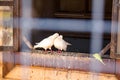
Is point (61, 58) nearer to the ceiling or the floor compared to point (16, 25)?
nearer to the floor

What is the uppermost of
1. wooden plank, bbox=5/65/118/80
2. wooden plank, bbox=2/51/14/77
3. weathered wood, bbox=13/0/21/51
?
weathered wood, bbox=13/0/21/51

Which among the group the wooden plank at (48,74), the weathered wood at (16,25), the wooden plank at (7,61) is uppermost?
the weathered wood at (16,25)

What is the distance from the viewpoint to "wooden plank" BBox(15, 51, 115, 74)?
0.90m

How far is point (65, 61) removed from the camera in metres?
0.93

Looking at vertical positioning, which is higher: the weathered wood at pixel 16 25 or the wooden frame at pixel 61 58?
the weathered wood at pixel 16 25

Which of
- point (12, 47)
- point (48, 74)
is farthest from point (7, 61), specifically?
point (48, 74)

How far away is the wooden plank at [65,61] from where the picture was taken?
2.94 ft

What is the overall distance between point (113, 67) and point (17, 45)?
374mm

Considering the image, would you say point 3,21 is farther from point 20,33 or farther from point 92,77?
point 92,77

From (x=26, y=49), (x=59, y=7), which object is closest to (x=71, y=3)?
(x=59, y=7)

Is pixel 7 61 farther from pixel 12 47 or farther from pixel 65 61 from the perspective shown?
pixel 65 61

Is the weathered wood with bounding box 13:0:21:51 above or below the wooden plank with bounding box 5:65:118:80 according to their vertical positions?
above

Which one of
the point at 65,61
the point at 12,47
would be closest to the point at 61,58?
the point at 65,61

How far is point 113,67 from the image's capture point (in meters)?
0.88
